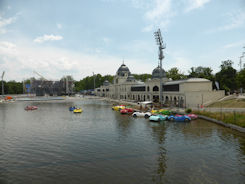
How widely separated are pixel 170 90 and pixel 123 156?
6267 centimetres

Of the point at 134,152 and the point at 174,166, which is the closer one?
the point at 174,166

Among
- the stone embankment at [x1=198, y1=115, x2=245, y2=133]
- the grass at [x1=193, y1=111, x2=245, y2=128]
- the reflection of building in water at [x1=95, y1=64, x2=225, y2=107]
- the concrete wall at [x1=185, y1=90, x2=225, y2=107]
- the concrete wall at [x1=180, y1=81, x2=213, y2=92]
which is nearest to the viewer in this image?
the stone embankment at [x1=198, y1=115, x2=245, y2=133]

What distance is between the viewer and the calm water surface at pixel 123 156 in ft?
63.7

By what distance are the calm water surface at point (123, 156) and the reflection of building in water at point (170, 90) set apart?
103 ft

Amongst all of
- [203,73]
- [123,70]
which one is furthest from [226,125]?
[123,70]

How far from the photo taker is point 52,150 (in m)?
27.7

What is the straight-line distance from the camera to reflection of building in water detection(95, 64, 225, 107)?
68750 millimetres

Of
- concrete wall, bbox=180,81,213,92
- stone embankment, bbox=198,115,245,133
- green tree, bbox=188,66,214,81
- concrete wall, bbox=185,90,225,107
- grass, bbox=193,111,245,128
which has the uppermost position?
green tree, bbox=188,66,214,81

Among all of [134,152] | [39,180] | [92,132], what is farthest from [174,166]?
[92,132]

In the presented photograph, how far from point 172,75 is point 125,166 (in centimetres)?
11589

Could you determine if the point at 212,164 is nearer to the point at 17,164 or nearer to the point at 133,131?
the point at 133,131

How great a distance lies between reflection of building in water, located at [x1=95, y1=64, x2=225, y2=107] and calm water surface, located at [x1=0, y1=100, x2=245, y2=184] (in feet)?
103

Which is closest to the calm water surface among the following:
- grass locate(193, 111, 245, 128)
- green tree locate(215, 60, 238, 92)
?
grass locate(193, 111, 245, 128)

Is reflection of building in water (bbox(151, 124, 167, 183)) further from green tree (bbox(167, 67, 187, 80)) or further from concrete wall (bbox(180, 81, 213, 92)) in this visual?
green tree (bbox(167, 67, 187, 80))
